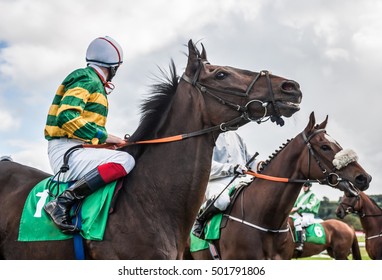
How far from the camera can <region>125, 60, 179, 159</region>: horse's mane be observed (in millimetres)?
4867

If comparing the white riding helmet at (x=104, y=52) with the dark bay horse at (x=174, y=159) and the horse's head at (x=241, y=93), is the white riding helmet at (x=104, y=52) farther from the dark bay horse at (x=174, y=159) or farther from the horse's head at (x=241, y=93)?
the horse's head at (x=241, y=93)

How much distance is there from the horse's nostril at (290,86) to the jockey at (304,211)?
912cm

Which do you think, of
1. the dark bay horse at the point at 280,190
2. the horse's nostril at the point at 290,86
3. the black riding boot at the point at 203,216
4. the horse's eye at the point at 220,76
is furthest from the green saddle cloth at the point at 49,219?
the black riding boot at the point at 203,216

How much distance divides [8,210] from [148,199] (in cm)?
139

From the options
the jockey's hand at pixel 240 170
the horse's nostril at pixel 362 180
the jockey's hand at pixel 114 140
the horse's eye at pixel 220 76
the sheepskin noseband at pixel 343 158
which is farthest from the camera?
the horse's nostril at pixel 362 180

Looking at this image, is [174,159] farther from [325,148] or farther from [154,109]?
[325,148]

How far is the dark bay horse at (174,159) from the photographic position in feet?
14.5

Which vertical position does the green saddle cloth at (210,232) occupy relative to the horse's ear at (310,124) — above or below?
below

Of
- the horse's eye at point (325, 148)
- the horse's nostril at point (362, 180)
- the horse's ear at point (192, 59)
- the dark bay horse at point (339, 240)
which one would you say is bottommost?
the dark bay horse at point (339, 240)

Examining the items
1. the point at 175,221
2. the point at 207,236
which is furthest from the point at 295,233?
the point at 175,221

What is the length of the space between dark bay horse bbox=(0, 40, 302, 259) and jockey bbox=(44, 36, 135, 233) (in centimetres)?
24

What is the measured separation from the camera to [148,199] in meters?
4.57

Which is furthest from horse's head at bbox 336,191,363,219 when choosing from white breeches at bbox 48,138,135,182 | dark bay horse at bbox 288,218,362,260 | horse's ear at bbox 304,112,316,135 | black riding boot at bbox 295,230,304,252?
white breeches at bbox 48,138,135,182

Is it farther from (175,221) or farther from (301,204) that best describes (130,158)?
(301,204)
